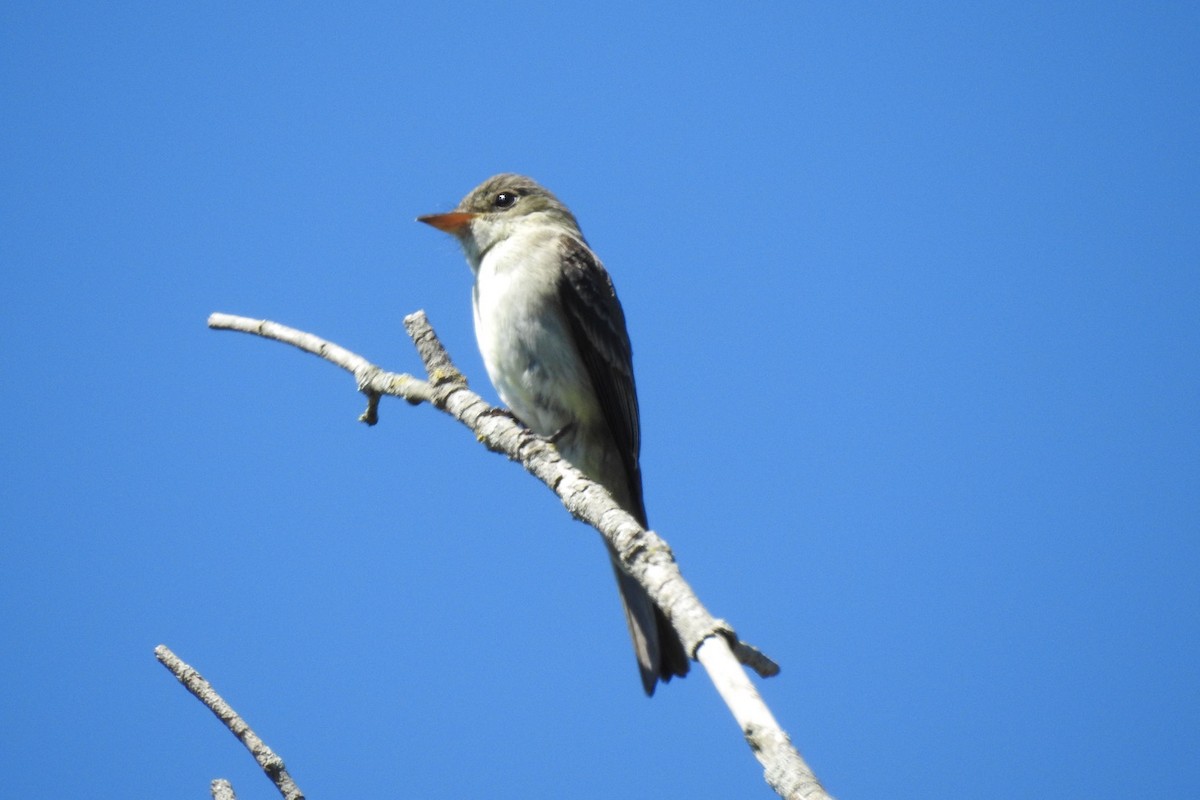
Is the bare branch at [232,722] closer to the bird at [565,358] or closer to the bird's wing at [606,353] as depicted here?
the bird at [565,358]

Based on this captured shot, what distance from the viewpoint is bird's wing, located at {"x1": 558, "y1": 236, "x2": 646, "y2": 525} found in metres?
6.57

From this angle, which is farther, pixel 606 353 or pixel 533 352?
pixel 606 353

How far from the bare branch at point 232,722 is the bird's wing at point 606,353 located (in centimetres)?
352

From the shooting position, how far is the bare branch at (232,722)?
3.01 metres

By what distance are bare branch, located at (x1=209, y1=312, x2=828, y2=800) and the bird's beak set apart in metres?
2.16

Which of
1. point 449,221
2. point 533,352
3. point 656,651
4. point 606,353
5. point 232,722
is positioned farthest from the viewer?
point 449,221

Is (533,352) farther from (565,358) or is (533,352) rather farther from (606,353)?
(606,353)

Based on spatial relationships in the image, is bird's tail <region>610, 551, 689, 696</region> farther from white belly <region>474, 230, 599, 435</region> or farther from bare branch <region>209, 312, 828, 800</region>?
bare branch <region>209, 312, 828, 800</region>

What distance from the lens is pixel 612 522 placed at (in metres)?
3.27

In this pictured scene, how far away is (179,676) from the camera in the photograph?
3.33 m

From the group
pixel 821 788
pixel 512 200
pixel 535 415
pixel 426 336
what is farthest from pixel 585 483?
pixel 512 200

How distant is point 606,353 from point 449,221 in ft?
4.86

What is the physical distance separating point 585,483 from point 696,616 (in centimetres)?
135

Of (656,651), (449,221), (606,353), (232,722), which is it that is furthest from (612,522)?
(449,221)
